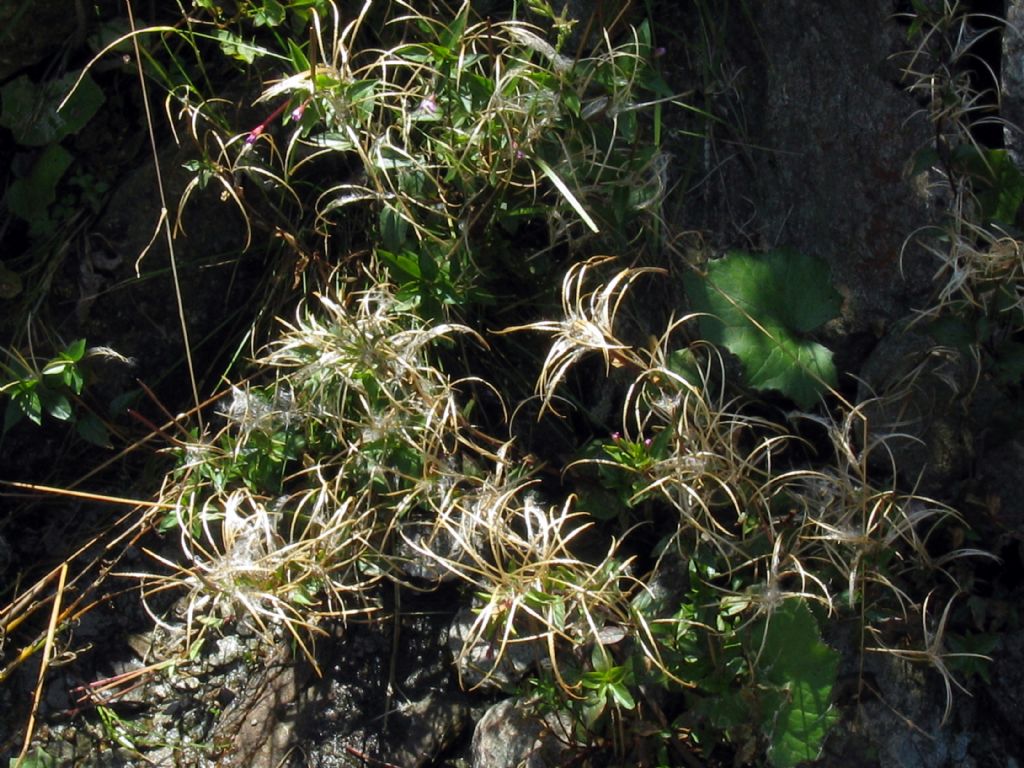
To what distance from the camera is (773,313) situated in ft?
6.74

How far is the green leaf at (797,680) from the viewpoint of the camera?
1779mm

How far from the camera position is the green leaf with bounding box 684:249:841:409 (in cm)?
201

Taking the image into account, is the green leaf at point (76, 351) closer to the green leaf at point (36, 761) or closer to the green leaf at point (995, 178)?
the green leaf at point (36, 761)

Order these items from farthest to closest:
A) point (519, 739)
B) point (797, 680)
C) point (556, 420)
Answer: point (556, 420), point (519, 739), point (797, 680)

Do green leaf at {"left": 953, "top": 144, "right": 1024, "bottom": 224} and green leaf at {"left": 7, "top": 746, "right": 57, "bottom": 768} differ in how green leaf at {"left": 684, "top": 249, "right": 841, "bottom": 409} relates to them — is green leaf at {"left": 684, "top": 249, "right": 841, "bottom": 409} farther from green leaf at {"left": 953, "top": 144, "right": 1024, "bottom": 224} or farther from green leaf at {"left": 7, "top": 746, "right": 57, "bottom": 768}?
green leaf at {"left": 7, "top": 746, "right": 57, "bottom": 768}

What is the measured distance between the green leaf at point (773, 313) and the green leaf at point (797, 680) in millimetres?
414

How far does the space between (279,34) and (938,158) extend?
53.6 inches

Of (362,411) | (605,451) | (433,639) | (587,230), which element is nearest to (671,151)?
(587,230)

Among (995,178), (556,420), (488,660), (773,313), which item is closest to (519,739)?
(488,660)

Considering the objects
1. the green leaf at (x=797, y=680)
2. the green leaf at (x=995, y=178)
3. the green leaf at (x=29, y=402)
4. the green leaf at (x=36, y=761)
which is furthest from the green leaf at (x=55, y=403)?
the green leaf at (x=995, y=178)

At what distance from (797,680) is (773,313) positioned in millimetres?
669

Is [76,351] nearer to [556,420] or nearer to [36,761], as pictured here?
[36,761]

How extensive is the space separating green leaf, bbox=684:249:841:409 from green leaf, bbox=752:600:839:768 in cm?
41

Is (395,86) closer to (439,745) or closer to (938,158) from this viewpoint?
(938,158)
